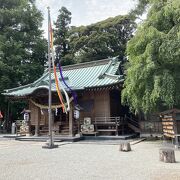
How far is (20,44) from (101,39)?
12.2 m

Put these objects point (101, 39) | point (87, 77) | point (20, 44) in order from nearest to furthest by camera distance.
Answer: point (87, 77), point (20, 44), point (101, 39)

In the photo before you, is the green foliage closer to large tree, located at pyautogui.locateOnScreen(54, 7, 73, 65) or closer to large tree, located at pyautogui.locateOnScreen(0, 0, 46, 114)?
large tree, located at pyautogui.locateOnScreen(54, 7, 73, 65)

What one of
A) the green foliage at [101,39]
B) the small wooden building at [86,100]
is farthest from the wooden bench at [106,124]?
the green foliage at [101,39]

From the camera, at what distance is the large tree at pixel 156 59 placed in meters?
10.3

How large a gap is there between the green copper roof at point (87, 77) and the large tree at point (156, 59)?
3.85 m

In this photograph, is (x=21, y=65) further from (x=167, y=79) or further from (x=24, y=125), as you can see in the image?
(x=167, y=79)

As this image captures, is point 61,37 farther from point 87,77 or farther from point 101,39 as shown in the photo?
point 87,77

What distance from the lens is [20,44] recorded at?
1046 inches

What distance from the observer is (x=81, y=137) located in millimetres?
15641

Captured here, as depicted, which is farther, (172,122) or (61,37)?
(61,37)

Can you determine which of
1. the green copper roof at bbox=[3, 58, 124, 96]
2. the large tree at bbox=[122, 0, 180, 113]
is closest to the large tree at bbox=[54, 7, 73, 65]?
the green copper roof at bbox=[3, 58, 124, 96]

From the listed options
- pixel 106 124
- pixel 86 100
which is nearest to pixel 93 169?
pixel 106 124

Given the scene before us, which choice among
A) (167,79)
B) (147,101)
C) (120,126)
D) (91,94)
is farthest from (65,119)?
(167,79)

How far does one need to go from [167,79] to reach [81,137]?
25.4 ft
